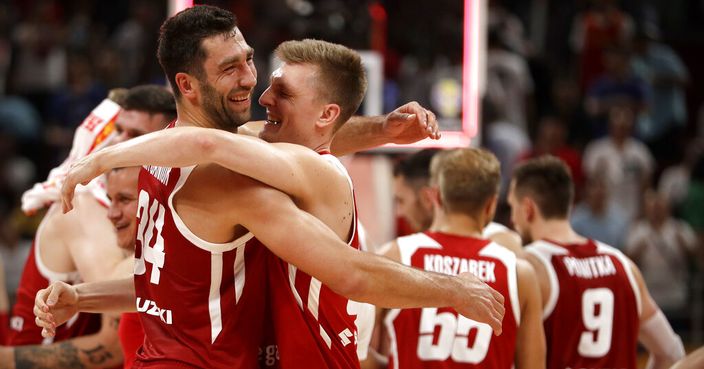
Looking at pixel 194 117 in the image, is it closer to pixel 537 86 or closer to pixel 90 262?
pixel 90 262

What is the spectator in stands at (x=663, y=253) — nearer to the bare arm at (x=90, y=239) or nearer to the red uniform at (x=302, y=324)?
the bare arm at (x=90, y=239)

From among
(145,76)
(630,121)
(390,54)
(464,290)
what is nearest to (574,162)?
(630,121)

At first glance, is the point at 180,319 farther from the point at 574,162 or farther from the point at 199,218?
the point at 574,162

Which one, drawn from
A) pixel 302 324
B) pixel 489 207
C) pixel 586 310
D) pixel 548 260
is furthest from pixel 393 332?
pixel 302 324

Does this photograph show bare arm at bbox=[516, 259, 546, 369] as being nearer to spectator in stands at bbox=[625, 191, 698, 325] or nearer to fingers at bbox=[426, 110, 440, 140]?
fingers at bbox=[426, 110, 440, 140]

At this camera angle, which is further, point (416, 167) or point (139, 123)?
point (416, 167)

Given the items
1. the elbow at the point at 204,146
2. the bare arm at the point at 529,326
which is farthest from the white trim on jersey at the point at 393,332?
the elbow at the point at 204,146

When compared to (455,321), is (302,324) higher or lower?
higher

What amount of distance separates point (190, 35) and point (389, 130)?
3.40 feet

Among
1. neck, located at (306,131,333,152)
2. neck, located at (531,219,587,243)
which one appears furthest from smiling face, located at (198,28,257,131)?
neck, located at (531,219,587,243)

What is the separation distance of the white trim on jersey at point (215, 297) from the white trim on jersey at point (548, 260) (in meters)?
2.10

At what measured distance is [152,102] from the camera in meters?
5.05

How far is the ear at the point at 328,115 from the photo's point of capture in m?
3.95

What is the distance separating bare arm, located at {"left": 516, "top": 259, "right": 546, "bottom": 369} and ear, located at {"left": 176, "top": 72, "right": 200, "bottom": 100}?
1.81 m
